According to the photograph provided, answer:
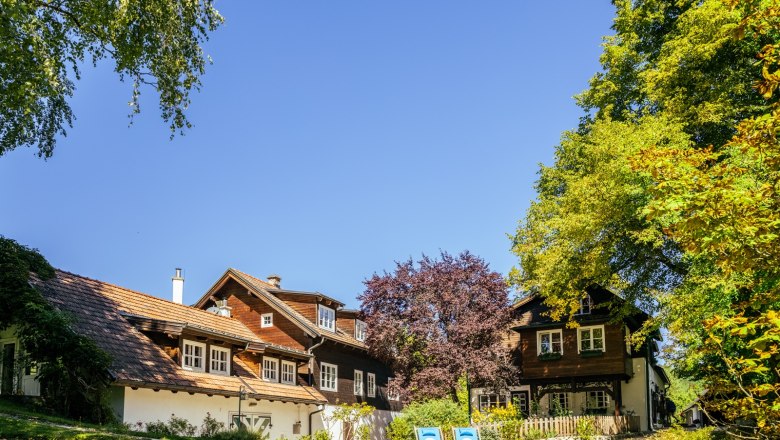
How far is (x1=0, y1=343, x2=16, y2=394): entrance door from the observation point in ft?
65.3

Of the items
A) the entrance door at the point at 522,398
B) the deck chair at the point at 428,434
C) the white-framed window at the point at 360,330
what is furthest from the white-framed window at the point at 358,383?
the deck chair at the point at 428,434

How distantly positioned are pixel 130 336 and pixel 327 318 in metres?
13.8

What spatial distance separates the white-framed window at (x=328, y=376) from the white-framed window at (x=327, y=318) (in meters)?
2.04

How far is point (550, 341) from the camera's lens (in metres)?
34.4

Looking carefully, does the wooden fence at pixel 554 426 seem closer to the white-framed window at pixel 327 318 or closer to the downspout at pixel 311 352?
the downspout at pixel 311 352

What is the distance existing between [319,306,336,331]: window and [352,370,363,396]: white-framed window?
8.84ft

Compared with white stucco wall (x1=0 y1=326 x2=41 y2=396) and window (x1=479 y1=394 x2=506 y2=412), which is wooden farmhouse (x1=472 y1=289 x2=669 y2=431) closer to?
window (x1=479 y1=394 x2=506 y2=412)

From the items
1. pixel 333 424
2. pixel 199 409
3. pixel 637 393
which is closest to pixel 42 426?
pixel 199 409

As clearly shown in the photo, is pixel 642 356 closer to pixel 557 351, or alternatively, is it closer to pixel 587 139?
pixel 557 351

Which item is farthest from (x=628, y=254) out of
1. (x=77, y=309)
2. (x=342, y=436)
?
(x=77, y=309)

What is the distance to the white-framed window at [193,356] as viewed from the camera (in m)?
23.6

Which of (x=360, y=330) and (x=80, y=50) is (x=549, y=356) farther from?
(x=80, y=50)

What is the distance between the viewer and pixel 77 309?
21.5 metres

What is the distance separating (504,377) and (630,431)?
5.88 metres
